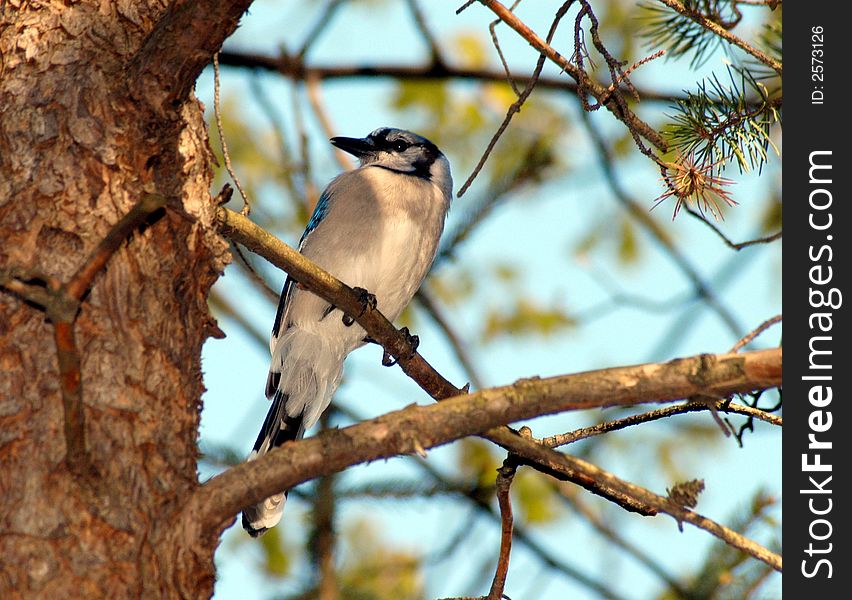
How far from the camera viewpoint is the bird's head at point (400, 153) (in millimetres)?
4801

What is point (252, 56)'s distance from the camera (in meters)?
5.16

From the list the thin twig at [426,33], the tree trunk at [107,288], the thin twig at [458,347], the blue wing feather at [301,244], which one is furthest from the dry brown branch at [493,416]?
the thin twig at [426,33]

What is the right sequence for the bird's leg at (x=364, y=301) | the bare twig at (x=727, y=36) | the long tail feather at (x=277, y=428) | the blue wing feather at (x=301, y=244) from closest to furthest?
1. the bare twig at (x=727, y=36)
2. the bird's leg at (x=364, y=301)
3. the long tail feather at (x=277, y=428)
4. the blue wing feather at (x=301, y=244)

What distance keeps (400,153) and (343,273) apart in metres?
1.07

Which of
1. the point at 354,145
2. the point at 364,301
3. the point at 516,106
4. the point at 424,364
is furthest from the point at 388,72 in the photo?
the point at 516,106

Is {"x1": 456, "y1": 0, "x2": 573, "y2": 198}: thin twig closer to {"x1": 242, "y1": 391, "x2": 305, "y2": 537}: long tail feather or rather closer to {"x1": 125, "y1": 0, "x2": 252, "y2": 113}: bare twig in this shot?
{"x1": 125, "y1": 0, "x2": 252, "y2": 113}: bare twig

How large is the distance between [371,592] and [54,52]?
8.50 ft

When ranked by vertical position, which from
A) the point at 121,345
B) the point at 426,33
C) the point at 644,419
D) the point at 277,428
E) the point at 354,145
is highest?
the point at 426,33

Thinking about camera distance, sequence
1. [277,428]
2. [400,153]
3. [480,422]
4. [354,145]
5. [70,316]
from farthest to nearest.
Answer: [400,153]
[354,145]
[277,428]
[480,422]
[70,316]

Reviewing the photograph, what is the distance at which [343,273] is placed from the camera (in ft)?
13.5

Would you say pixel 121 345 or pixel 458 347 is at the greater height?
pixel 458 347

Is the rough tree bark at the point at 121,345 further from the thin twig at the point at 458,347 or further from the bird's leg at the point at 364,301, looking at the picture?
the thin twig at the point at 458,347

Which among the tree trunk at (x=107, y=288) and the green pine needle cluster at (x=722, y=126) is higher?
the green pine needle cluster at (x=722, y=126)

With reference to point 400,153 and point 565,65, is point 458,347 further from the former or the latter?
point 565,65
